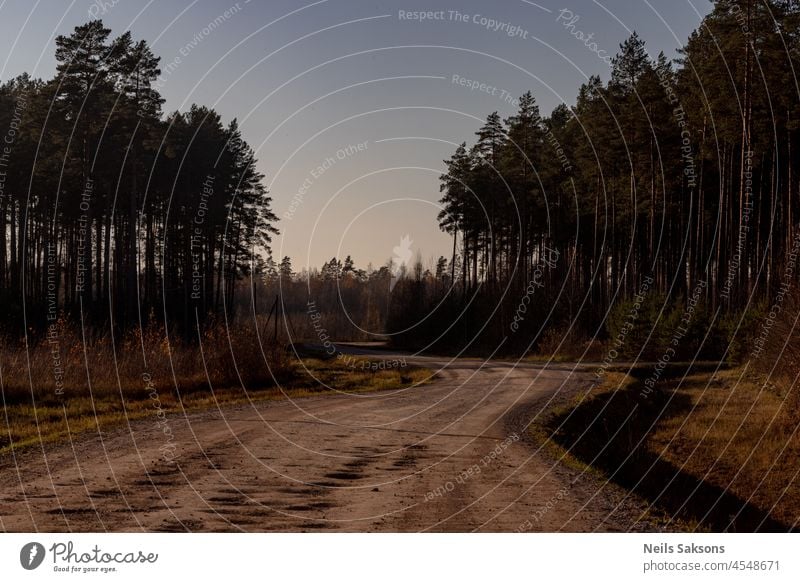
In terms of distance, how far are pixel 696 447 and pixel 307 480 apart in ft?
42.5

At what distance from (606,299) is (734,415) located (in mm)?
37633

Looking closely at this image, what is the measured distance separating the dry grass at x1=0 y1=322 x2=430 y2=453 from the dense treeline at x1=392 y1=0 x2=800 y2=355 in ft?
55.8

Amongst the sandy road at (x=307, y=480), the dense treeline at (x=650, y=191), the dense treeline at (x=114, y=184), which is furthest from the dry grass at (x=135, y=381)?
the dense treeline at (x=650, y=191)

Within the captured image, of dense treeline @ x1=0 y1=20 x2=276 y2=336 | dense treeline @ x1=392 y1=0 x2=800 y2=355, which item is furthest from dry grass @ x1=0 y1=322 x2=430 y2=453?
dense treeline @ x1=392 y1=0 x2=800 y2=355

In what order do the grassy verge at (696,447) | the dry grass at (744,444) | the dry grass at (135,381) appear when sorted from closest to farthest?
the grassy verge at (696,447)
the dry grass at (744,444)
the dry grass at (135,381)

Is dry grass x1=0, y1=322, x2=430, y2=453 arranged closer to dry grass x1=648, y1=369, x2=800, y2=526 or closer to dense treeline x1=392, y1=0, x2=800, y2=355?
dry grass x1=648, y1=369, x2=800, y2=526

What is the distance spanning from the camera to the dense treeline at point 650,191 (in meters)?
38.9

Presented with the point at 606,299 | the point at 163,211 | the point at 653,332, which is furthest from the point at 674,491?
the point at 163,211

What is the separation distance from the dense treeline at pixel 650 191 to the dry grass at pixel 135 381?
55.8ft

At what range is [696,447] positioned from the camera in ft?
71.7

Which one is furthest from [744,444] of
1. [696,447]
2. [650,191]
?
[650,191]

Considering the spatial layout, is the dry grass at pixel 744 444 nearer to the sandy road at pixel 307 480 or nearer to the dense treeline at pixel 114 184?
the sandy road at pixel 307 480

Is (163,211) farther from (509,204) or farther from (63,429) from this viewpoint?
(63,429)

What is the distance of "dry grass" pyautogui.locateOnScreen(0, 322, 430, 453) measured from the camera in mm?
21250
